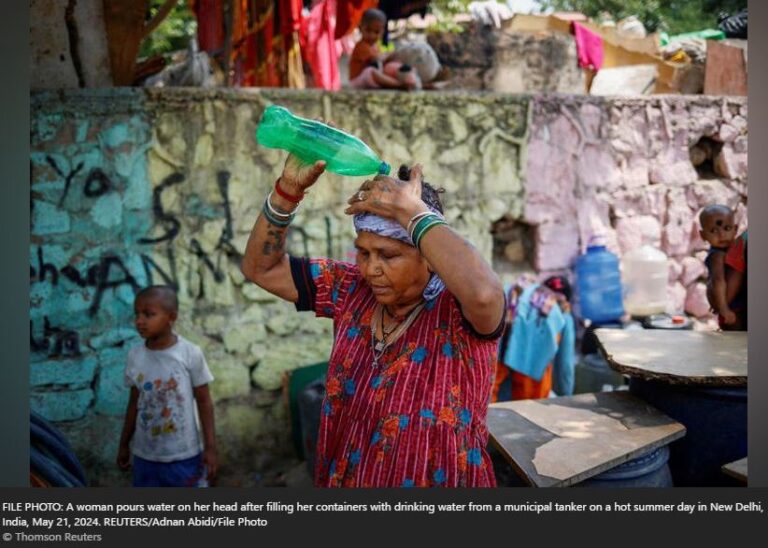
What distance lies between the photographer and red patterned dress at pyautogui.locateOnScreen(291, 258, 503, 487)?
5.54 feet

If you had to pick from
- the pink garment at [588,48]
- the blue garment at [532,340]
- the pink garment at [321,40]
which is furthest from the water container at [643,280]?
the pink garment at [588,48]

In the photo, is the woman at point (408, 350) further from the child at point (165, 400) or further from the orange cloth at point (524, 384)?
the orange cloth at point (524, 384)

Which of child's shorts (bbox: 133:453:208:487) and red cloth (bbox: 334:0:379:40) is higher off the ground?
red cloth (bbox: 334:0:379:40)

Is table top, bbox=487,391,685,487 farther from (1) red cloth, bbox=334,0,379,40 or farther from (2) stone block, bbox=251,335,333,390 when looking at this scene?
(1) red cloth, bbox=334,0,379,40

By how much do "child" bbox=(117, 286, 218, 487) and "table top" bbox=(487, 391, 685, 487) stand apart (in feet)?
4.75

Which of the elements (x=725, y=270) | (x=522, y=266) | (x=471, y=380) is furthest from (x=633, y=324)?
(x=471, y=380)

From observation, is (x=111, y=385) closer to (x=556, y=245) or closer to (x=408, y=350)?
(x=408, y=350)

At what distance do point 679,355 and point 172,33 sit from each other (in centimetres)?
1130

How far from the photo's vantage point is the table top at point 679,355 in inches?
91.8

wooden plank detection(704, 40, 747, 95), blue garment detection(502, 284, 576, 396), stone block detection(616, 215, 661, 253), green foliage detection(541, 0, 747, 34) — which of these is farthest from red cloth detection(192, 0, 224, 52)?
green foliage detection(541, 0, 747, 34)

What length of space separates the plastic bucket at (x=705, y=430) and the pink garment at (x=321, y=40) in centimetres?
494

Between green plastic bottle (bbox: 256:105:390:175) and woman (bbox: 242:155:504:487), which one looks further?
green plastic bottle (bbox: 256:105:390:175)

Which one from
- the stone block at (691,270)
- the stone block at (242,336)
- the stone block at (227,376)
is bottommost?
the stone block at (227,376)

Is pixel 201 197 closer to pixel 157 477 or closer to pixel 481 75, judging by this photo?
pixel 157 477
